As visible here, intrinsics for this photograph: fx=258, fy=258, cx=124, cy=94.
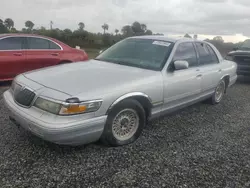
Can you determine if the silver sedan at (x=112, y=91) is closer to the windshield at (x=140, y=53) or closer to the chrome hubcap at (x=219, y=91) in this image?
the windshield at (x=140, y=53)

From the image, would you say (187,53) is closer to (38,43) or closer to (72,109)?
(72,109)

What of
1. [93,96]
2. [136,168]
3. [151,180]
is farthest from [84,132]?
[151,180]

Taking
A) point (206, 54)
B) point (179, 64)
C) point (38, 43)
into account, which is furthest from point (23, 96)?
point (38, 43)

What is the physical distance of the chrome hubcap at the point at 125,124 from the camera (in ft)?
11.4

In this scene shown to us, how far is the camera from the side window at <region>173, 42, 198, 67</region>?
14.3 ft

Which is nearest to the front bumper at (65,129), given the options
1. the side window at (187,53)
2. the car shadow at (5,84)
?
the side window at (187,53)

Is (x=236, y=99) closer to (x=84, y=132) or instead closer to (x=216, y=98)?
(x=216, y=98)

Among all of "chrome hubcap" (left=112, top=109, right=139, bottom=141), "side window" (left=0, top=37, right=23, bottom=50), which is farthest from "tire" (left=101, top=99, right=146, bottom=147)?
"side window" (left=0, top=37, right=23, bottom=50)

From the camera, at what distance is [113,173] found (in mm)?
2902

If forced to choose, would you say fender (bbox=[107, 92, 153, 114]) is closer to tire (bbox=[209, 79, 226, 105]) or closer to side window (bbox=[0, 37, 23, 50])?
tire (bbox=[209, 79, 226, 105])

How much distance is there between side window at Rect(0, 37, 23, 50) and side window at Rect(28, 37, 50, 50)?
262 mm

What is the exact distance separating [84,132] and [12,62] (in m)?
4.44

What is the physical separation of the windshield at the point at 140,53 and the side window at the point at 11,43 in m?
3.12

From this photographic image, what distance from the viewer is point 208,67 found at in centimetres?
514
